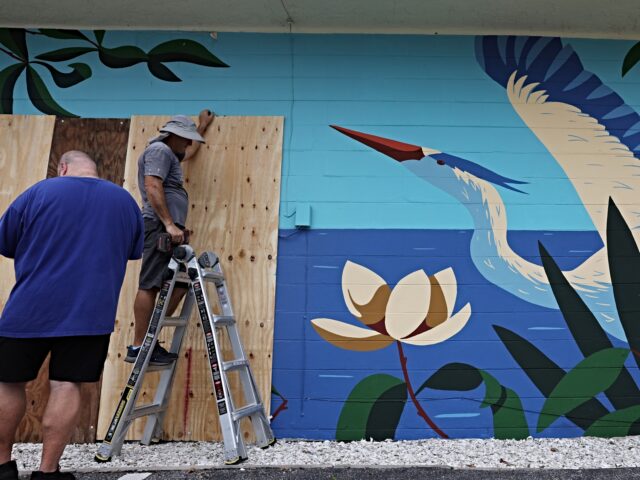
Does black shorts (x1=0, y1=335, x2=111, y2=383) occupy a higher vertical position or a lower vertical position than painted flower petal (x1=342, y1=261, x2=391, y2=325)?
lower

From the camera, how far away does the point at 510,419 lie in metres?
3.91

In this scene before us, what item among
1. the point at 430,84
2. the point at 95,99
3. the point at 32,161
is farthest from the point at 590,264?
the point at 32,161

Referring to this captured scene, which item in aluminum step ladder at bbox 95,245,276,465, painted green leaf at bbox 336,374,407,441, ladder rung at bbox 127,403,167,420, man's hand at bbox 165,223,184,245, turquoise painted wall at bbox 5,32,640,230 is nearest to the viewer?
aluminum step ladder at bbox 95,245,276,465

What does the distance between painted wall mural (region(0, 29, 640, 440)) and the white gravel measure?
0.41 feet

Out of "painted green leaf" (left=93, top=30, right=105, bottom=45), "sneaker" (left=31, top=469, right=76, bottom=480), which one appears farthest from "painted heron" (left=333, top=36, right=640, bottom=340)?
"sneaker" (left=31, top=469, right=76, bottom=480)

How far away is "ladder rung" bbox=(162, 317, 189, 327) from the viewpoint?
139 inches

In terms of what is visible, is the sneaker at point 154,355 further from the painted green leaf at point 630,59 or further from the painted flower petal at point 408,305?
the painted green leaf at point 630,59

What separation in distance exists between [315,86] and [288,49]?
1.23 feet

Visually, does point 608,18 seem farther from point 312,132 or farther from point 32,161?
point 32,161

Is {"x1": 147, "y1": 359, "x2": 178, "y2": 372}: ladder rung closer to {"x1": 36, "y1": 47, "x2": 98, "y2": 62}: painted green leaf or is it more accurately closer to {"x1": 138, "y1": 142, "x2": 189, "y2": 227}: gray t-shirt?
{"x1": 138, "y1": 142, "x2": 189, "y2": 227}: gray t-shirt

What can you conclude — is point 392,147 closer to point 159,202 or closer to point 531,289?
point 531,289

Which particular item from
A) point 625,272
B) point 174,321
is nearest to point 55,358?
point 174,321

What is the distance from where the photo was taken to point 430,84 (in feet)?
14.1

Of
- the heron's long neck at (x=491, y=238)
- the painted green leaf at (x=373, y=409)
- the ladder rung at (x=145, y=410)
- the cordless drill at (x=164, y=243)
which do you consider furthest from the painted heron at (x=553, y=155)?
the ladder rung at (x=145, y=410)
